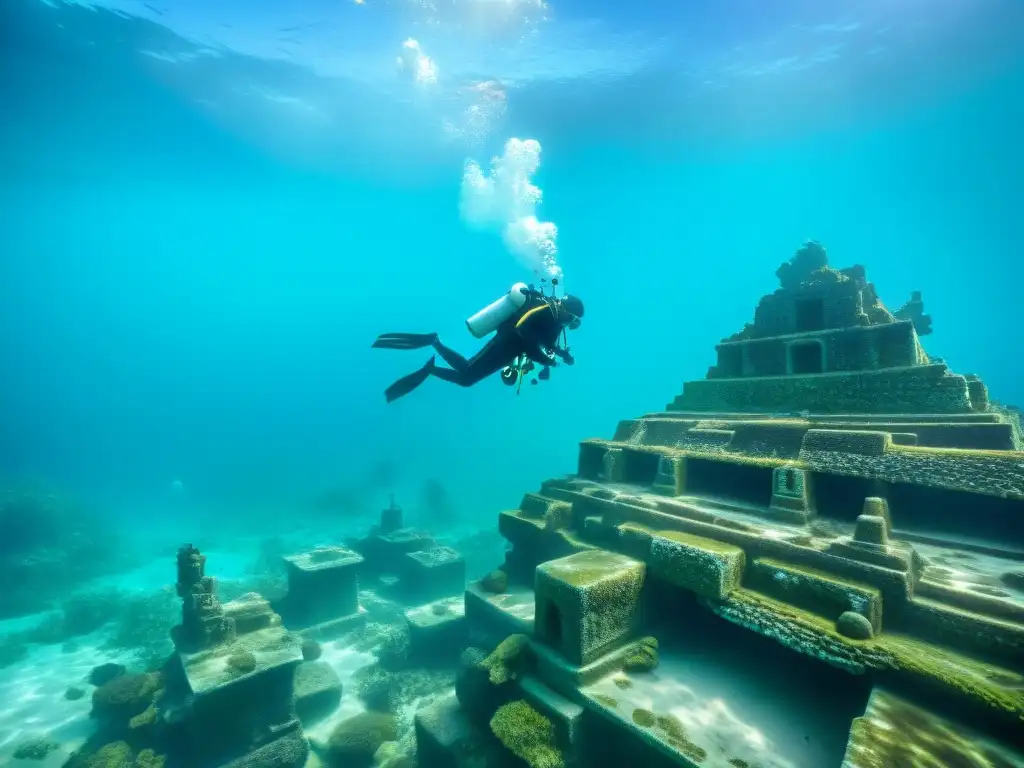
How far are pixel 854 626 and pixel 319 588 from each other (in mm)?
19930

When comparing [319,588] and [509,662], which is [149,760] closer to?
[319,588]

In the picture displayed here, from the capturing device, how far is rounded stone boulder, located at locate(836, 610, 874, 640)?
6355 mm

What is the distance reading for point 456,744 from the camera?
9.00 m

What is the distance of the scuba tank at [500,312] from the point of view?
29.9 ft

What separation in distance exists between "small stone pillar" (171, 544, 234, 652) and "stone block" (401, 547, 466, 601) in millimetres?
10678

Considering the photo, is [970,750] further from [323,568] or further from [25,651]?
[25,651]

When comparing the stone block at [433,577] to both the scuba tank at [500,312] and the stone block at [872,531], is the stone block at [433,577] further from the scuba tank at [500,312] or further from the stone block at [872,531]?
the stone block at [872,531]

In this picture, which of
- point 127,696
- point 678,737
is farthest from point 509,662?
point 127,696

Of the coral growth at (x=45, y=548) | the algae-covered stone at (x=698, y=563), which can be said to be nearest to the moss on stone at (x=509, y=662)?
the algae-covered stone at (x=698, y=563)

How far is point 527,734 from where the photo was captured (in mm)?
7445

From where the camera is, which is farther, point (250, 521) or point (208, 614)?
point (250, 521)

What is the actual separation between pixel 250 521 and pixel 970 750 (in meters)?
65.2

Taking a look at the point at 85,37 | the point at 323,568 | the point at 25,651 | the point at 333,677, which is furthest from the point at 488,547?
the point at 85,37

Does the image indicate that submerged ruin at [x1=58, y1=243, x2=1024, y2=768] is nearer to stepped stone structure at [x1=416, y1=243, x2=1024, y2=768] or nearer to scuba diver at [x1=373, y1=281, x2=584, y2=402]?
stepped stone structure at [x1=416, y1=243, x2=1024, y2=768]
